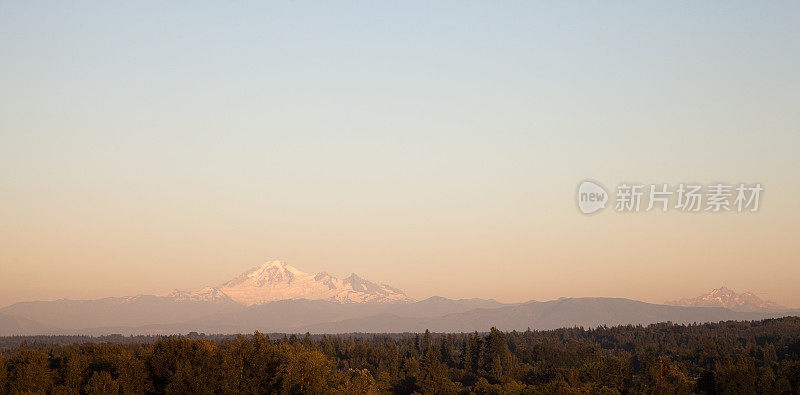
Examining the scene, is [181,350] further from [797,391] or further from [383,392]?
[797,391]

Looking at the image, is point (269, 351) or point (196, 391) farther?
point (269, 351)

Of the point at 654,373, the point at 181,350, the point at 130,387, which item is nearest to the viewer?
the point at 130,387

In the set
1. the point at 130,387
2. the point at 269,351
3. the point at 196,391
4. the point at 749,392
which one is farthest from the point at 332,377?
the point at 749,392

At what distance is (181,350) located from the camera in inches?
7092

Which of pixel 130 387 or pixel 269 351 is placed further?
pixel 269 351

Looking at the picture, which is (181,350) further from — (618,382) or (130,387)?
(618,382)

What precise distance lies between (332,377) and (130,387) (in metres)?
44.8

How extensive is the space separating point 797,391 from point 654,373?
32.1m

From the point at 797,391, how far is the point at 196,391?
130 meters

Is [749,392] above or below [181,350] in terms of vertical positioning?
below

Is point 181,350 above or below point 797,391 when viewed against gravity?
above

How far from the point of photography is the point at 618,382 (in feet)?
639

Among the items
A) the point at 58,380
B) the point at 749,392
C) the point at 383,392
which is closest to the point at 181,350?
the point at 58,380

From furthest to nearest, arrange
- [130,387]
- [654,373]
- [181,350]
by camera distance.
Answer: [654,373], [181,350], [130,387]
